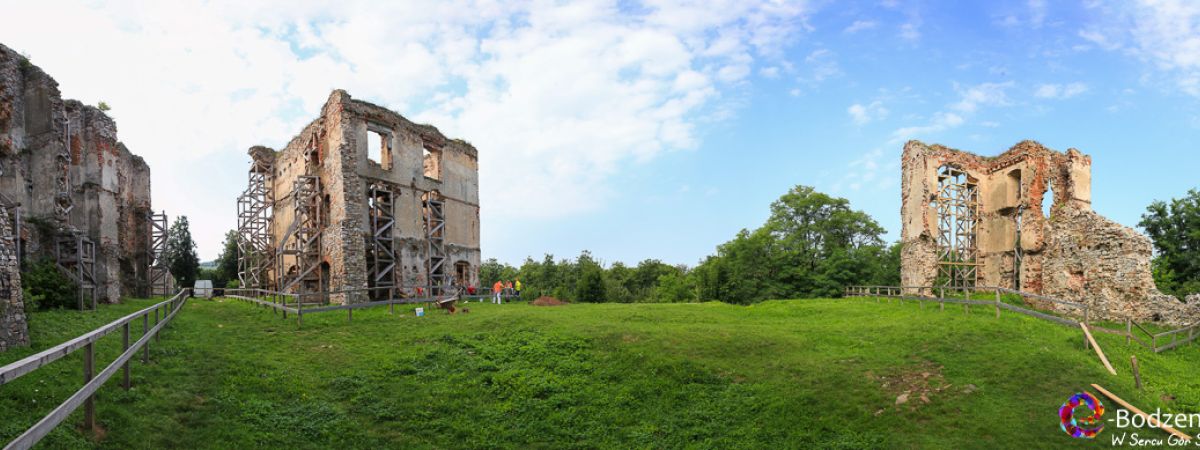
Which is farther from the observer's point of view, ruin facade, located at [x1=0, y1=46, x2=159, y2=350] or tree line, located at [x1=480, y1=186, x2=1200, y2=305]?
tree line, located at [x1=480, y1=186, x2=1200, y2=305]

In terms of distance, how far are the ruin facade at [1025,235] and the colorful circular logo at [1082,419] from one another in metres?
12.9

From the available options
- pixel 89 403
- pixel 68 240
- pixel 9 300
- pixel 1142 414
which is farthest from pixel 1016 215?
pixel 68 240

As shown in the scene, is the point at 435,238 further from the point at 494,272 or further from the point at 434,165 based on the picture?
the point at 494,272

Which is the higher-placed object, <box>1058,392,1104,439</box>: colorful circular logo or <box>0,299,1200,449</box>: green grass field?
<box>0,299,1200,449</box>: green grass field

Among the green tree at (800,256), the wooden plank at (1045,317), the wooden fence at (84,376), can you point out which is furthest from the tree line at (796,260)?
the wooden fence at (84,376)

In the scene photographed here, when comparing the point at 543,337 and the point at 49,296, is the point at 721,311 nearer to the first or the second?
the point at 543,337

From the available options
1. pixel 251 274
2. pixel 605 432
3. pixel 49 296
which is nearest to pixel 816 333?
pixel 605 432

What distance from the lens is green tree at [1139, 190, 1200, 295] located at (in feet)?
98.0

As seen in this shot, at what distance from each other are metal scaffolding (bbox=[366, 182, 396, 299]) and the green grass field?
37.1 ft

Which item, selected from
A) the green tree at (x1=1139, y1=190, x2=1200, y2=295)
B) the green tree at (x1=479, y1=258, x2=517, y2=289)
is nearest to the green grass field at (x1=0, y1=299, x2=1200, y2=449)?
the green tree at (x1=1139, y1=190, x2=1200, y2=295)

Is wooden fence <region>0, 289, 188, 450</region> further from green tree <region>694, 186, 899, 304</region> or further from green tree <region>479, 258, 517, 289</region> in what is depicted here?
green tree <region>479, 258, 517, 289</region>

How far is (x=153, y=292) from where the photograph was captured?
31031 mm

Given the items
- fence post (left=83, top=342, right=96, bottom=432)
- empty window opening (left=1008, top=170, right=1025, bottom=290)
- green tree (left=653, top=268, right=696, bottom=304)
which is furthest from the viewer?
green tree (left=653, top=268, right=696, bottom=304)

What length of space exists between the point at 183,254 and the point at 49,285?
27.5m
